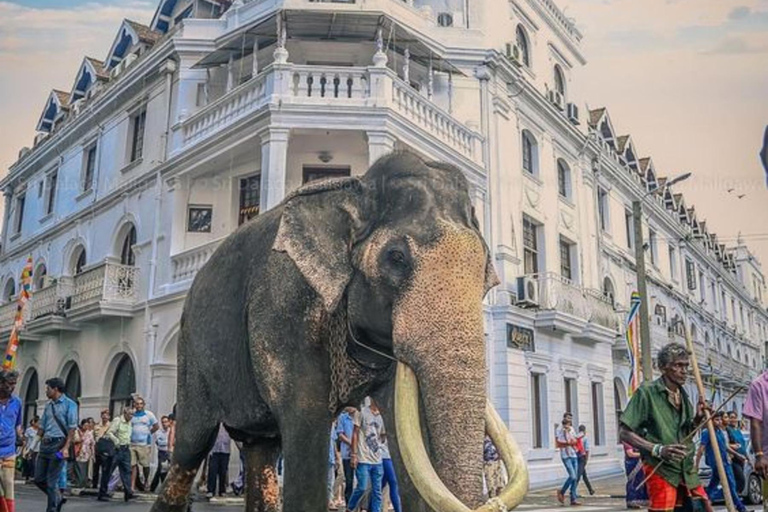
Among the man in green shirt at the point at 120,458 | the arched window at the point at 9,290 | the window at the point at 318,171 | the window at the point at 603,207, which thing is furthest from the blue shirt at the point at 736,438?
the arched window at the point at 9,290

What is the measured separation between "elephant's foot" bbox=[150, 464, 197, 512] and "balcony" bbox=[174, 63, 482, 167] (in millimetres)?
10744

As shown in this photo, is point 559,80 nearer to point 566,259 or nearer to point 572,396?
point 566,259

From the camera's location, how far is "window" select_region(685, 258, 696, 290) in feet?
117

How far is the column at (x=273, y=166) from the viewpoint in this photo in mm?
14055

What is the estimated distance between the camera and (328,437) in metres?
3.53

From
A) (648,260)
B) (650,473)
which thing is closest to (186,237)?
(650,473)

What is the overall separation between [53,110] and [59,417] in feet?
70.4

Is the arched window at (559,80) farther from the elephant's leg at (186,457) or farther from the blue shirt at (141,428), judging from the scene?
the elephant's leg at (186,457)

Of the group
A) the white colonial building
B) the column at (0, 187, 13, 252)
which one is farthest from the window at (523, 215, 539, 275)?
the column at (0, 187, 13, 252)

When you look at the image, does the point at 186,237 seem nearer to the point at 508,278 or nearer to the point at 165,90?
the point at 165,90

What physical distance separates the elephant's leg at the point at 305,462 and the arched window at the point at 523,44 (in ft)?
61.6

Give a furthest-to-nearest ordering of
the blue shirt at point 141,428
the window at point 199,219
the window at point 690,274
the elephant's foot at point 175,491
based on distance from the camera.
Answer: the window at point 690,274 < the window at point 199,219 < the blue shirt at point 141,428 < the elephant's foot at point 175,491

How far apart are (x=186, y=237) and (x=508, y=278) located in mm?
7428

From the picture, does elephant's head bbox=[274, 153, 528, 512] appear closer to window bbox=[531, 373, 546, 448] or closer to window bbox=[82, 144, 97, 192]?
window bbox=[531, 373, 546, 448]
